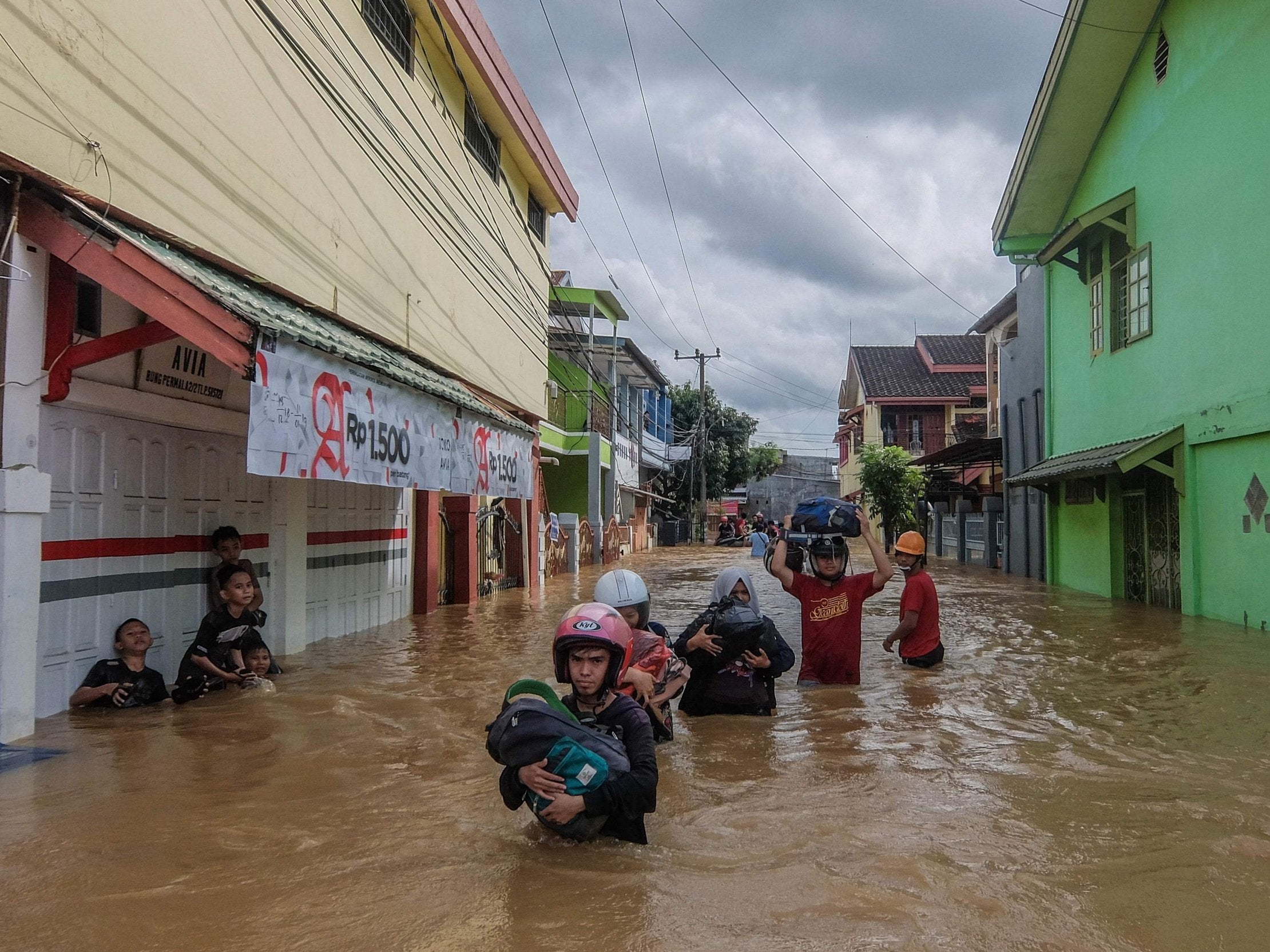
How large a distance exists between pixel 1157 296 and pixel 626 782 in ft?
44.4

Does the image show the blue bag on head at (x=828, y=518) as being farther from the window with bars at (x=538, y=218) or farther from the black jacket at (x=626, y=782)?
the window with bars at (x=538, y=218)

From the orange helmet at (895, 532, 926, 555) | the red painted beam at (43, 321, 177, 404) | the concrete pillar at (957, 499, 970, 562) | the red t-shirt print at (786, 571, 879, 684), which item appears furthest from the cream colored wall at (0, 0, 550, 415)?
the concrete pillar at (957, 499, 970, 562)

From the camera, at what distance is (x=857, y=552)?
1380 inches

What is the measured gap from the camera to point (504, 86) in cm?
1446

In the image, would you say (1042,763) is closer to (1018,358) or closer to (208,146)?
(208,146)

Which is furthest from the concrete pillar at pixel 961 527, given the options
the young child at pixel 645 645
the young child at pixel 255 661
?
the young child at pixel 645 645

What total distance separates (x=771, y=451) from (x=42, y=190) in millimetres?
48042

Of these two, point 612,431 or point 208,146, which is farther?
point 612,431

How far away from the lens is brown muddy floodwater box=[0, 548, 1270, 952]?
3.28 metres

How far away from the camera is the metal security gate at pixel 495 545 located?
56.0 feet

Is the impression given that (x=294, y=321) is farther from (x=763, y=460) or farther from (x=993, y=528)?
(x=763, y=460)

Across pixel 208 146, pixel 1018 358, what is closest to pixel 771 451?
pixel 1018 358

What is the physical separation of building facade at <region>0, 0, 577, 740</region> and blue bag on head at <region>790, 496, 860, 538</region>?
3.51 m

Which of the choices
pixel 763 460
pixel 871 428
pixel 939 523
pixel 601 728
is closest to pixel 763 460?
pixel 763 460
